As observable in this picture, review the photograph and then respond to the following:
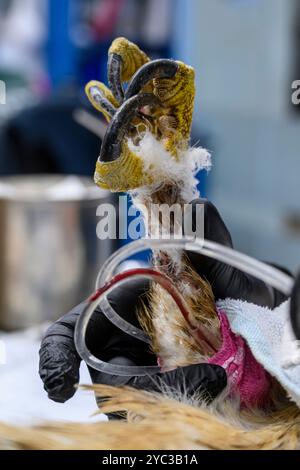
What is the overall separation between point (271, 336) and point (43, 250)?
0.32 m

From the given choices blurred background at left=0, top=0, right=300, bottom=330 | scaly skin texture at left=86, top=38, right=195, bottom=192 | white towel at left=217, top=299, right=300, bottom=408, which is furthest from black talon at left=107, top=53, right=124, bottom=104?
blurred background at left=0, top=0, right=300, bottom=330

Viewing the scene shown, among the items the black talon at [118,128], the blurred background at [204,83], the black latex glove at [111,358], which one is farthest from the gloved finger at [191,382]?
the blurred background at [204,83]

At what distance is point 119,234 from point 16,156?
0.86 meters

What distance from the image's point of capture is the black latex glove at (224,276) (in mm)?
304

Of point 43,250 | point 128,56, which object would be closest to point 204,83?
point 43,250

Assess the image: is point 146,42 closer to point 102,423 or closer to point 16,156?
point 16,156

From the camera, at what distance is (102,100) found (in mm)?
312

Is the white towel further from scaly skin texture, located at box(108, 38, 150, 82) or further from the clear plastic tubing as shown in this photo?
scaly skin texture, located at box(108, 38, 150, 82)

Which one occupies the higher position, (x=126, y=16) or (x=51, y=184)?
(x=126, y=16)

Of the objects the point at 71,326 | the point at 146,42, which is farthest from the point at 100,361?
the point at 146,42

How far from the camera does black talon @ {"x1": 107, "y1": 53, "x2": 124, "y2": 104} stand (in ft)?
1.03

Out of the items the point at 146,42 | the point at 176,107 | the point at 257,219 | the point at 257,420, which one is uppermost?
the point at 146,42

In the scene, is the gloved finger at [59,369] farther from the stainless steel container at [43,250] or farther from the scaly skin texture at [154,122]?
the stainless steel container at [43,250]

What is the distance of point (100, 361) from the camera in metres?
0.30
